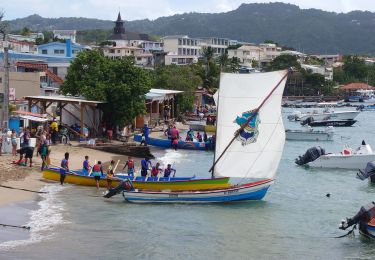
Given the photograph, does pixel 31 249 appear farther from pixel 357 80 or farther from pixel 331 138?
pixel 357 80

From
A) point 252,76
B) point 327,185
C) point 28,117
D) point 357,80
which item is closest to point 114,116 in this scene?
point 28,117

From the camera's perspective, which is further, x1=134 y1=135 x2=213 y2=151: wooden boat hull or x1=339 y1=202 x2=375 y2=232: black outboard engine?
x1=134 y1=135 x2=213 y2=151: wooden boat hull

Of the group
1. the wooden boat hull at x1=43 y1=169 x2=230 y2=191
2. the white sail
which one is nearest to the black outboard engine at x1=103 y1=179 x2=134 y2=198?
the wooden boat hull at x1=43 y1=169 x2=230 y2=191

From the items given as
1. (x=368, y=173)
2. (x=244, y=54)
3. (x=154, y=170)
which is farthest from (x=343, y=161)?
(x=244, y=54)

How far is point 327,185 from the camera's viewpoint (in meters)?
38.6

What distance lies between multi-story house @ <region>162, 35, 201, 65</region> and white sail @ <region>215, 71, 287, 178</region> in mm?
122381

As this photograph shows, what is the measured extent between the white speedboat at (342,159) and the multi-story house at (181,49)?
108 m

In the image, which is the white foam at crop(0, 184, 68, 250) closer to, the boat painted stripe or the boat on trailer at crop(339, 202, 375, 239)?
the boat painted stripe

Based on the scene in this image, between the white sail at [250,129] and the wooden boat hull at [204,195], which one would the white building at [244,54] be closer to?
the white sail at [250,129]

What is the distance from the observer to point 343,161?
44656 millimetres

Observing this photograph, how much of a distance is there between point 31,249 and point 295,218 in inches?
474

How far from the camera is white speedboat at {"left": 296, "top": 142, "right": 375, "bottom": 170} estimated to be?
44406 millimetres

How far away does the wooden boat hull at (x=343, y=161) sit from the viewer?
44375 mm

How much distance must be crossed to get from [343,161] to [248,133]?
53.6 feet
